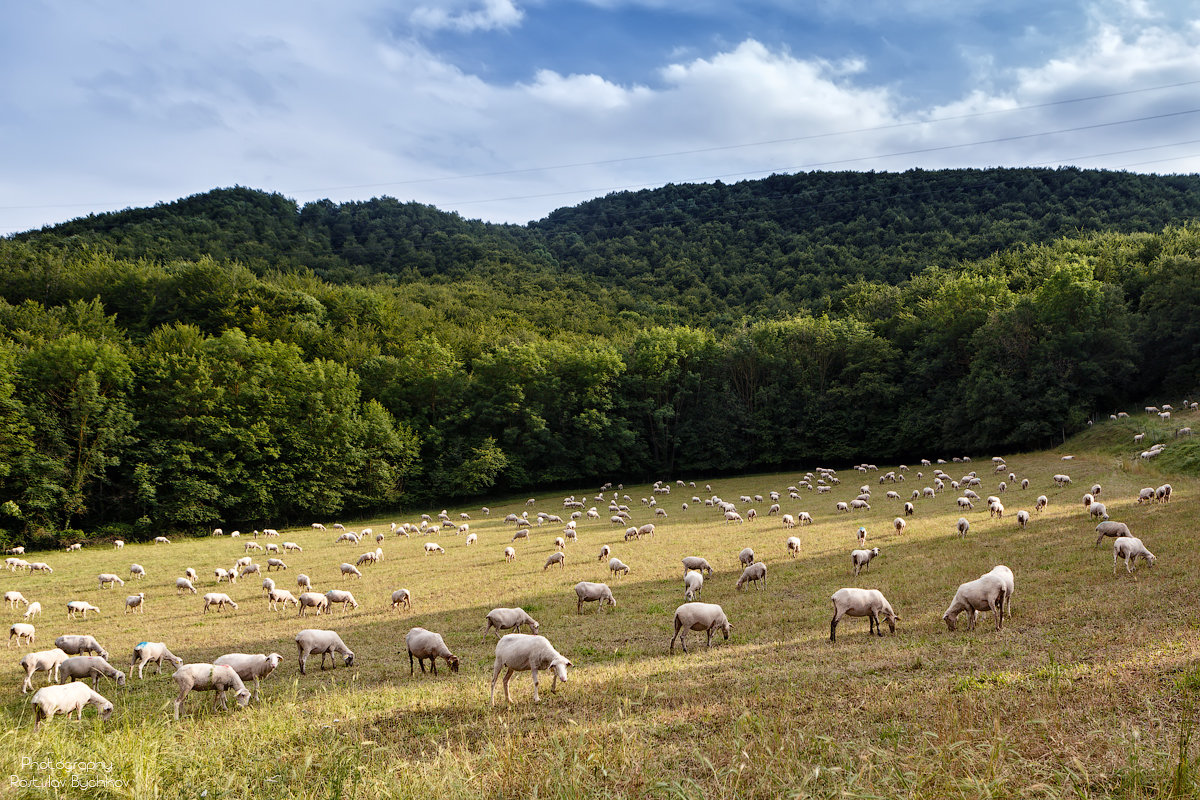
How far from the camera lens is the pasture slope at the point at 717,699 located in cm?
507

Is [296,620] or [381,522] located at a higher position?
[296,620]

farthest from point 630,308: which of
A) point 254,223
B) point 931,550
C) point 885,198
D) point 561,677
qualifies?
point 561,677

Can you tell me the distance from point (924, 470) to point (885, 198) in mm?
63797

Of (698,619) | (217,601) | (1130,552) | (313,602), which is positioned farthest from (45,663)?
(1130,552)

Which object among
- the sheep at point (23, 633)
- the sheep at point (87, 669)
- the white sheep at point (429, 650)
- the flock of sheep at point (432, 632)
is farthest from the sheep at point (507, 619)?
the sheep at point (23, 633)

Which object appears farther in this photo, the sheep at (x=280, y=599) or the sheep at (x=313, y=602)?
the sheep at (x=280, y=599)

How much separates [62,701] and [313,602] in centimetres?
830

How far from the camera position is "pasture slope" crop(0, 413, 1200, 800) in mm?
5070

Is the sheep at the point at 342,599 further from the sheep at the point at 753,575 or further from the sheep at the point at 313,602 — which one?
the sheep at the point at 753,575

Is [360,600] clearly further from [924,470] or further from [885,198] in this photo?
[885,198]

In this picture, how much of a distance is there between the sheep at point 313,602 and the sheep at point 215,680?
7408 mm

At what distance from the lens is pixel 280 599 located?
17.4 metres

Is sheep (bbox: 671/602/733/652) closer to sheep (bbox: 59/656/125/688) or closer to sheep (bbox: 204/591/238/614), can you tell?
sheep (bbox: 59/656/125/688)

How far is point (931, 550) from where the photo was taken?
18688 millimetres
